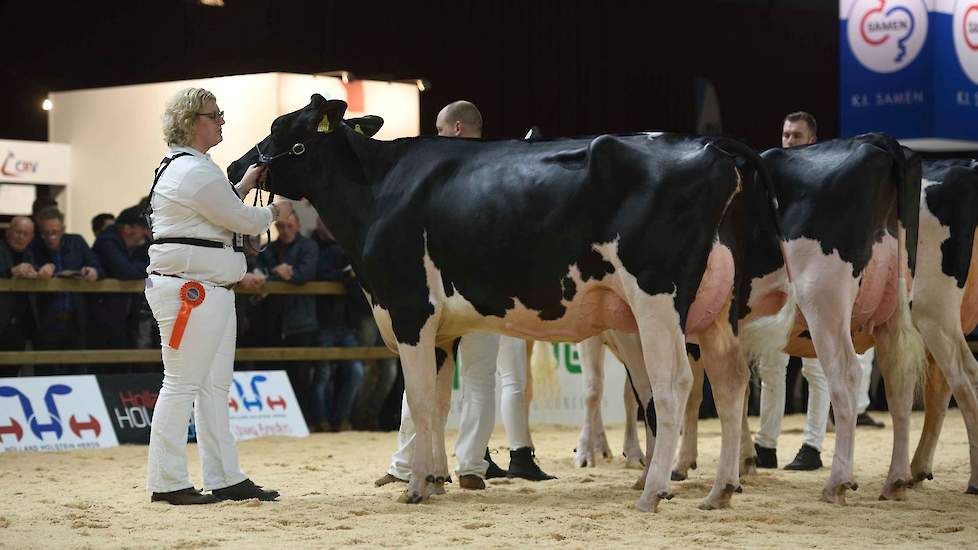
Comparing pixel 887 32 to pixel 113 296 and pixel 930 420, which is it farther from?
pixel 113 296

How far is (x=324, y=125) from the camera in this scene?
7.47 m

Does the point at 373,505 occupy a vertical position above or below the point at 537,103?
below

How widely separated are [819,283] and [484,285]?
174 centimetres

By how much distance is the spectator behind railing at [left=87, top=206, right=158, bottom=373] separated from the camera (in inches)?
440

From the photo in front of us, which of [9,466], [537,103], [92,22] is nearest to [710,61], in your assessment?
[537,103]

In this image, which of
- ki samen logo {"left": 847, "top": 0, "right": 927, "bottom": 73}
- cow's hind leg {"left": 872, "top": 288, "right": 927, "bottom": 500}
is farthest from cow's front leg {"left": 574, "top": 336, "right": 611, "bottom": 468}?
ki samen logo {"left": 847, "top": 0, "right": 927, "bottom": 73}

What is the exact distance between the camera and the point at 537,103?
18.9 metres

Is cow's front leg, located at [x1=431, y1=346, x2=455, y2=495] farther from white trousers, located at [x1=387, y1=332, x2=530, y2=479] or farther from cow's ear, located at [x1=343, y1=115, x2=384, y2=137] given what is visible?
cow's ear, located at [x1=343, y1=115, x2=384, y2=137]

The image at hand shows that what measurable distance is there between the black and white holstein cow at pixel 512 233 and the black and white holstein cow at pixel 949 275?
1.30 metres

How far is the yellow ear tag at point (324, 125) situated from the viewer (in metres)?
7.46

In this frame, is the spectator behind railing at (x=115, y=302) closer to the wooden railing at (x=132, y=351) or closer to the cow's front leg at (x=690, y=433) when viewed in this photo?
the wooden railing at (x=132, y=351)

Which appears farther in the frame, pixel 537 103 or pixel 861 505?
pixel 537 103

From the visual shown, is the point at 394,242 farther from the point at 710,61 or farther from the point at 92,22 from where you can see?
the point at 710,61

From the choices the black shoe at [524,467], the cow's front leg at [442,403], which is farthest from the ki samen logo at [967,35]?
the cow's front leg at [442,403]
